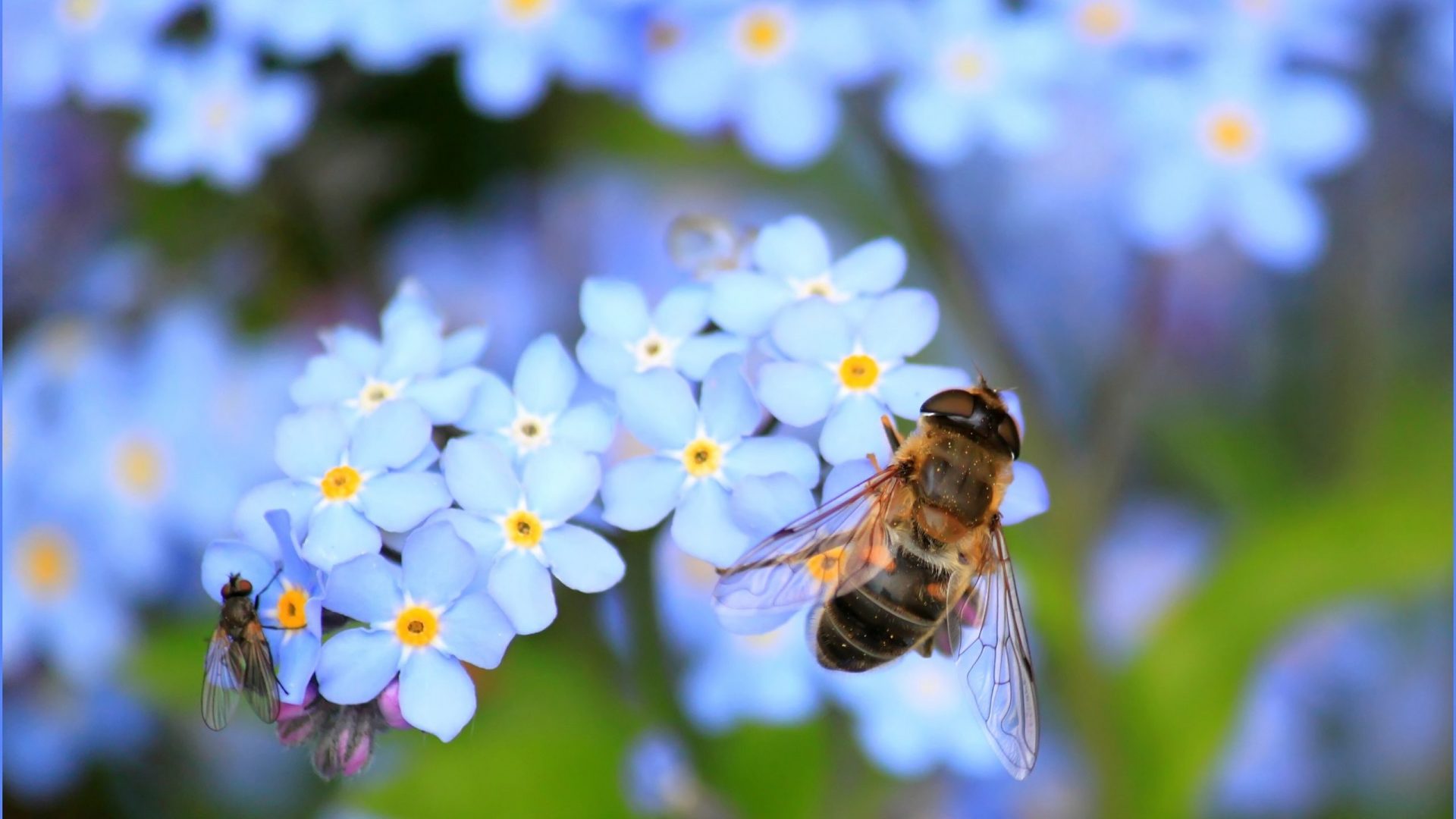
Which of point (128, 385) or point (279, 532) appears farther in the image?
point (128, 385)

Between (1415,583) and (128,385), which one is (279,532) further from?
(1415,583)

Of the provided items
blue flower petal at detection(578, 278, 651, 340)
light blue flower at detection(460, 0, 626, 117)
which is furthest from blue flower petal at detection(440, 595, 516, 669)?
light blue flower at detection(460, 0, 626, 117)

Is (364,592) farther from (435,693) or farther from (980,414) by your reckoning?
(980,414)

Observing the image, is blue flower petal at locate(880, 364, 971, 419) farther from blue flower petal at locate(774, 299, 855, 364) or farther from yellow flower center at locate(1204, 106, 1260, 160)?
yellow flower center at locate(1204, 106, 1260, 160)

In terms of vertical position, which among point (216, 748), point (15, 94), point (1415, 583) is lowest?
point (216, 748)

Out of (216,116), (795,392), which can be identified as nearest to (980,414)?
(795,392)

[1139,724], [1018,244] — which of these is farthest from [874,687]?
[1018,244]
